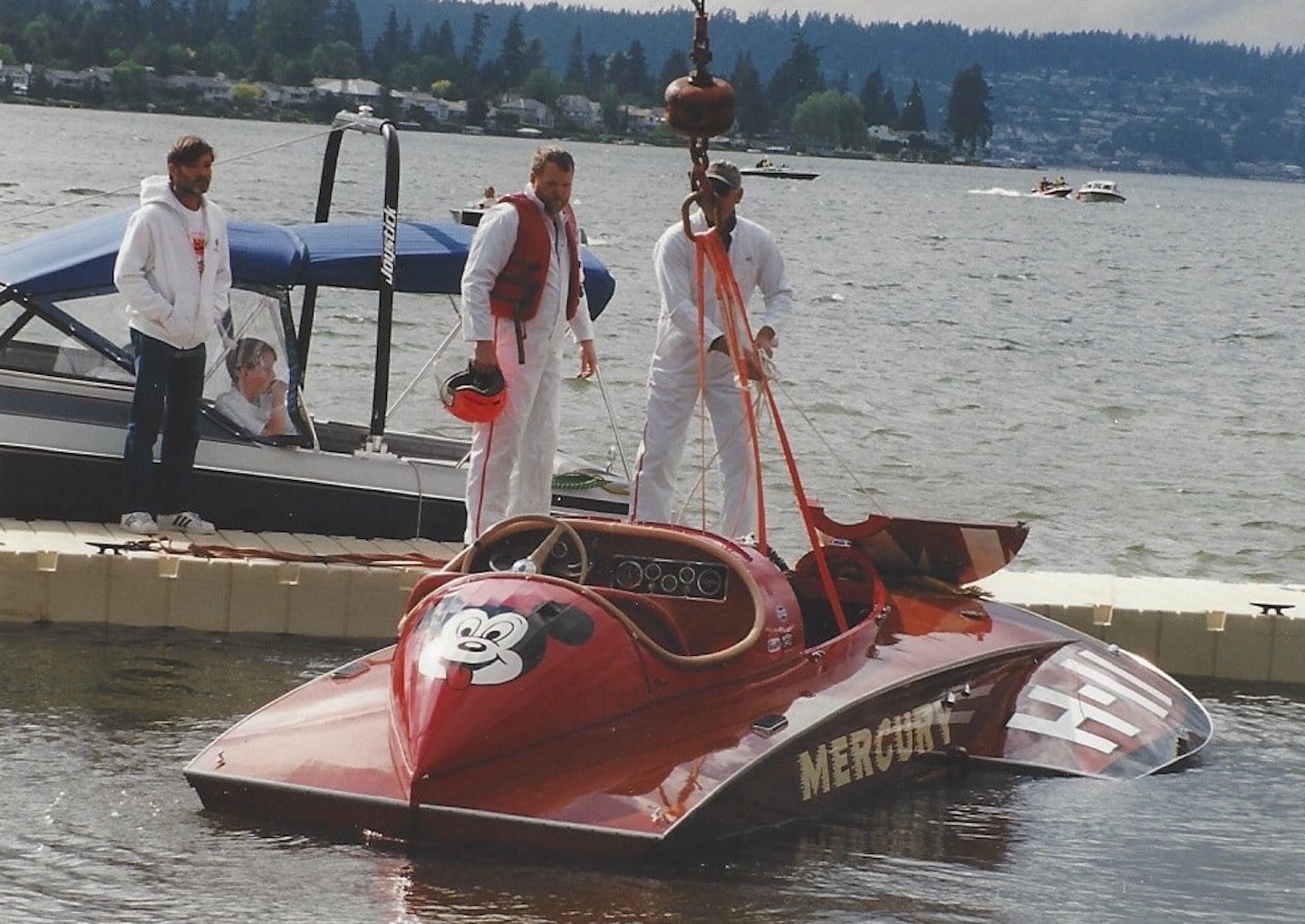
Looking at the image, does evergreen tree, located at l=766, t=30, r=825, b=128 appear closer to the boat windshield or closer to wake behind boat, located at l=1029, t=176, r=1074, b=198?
wake behind boat, located at l=1029, t=176, r=1074, b=198

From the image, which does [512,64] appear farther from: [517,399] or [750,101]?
[517,399]

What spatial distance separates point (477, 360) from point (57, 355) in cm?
274

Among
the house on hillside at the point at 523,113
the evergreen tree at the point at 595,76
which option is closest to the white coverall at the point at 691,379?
the house on hillside at the point at 523,113

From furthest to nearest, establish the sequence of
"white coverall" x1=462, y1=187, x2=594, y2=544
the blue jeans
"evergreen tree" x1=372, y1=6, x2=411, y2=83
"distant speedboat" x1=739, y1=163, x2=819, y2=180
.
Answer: "evergreen tree" x1=372, y1=6, x2=411, y2=83 < "distant speedboat" x1=739, y1=163, x2=819, y2=180 < the blue jeans < "white coverall" x1=462, y1=187, x2=594, y2=544

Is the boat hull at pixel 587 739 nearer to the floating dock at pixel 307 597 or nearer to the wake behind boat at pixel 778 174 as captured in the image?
the floating dock at pixel 307 597

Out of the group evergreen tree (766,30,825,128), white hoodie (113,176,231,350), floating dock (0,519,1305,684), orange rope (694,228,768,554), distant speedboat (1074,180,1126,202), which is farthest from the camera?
evergreen tree (766,30,825,128)

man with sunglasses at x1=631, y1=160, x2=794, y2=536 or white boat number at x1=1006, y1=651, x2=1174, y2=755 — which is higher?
man with sunglasses at x1=631, y1=160, x2=794, y2=536

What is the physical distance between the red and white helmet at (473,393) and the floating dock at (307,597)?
100 centimetres

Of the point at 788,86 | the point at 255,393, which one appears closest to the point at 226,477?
the point at 255,393

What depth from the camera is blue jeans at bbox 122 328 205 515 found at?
1029 centimetres

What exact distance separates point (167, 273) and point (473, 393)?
5.57 feet

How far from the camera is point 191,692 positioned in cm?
892

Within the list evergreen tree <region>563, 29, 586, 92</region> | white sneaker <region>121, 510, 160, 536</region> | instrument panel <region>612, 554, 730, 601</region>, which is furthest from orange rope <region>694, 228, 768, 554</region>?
evergreen tree <region>563, 29, 586, 92</region>

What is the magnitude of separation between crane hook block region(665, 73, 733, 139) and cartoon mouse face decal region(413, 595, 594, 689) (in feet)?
5.37
